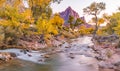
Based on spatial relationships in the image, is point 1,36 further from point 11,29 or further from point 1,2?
point 1,2

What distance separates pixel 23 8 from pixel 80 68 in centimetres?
3885

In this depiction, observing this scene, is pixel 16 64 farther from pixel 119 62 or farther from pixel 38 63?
pixel 119 62

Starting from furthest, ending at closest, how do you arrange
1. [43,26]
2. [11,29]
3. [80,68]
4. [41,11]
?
[41,11]
[43,26]
[11,29]
[80,68]

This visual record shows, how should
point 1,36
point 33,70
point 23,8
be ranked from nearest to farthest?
point 33,70, point 1,36, point 23,8

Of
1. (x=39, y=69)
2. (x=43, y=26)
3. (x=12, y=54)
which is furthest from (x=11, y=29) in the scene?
(x=39, y=69)

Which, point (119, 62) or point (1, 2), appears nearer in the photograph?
point (119, 62)

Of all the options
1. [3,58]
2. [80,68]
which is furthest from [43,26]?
[80,68]

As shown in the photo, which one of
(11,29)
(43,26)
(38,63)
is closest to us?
(38,63)

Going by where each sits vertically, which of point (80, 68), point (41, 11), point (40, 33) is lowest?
point (80, 68)

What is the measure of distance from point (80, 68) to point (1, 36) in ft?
63.9

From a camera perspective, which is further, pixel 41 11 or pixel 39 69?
pixel 41 11

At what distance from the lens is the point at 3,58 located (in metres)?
31.8

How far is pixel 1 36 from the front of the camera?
42812 mm

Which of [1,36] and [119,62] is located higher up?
[1,36]
